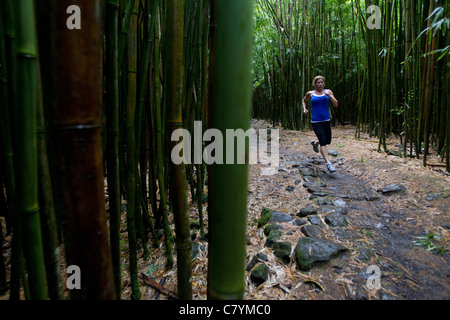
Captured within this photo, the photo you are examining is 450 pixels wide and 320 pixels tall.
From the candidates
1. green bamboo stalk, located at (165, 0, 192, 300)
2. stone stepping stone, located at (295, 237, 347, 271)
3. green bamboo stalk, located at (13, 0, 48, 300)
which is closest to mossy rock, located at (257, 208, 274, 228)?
stone stepping stone, located at (295, 237, 347, 271)

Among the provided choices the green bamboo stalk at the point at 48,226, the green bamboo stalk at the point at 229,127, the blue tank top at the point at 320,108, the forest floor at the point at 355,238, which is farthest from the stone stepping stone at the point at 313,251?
the blue tank top at the point at 320,108

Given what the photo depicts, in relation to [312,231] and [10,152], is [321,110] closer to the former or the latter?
[312,231]

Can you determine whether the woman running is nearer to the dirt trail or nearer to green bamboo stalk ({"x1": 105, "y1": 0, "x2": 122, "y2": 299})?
the dirt trail

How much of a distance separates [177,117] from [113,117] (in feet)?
0.63

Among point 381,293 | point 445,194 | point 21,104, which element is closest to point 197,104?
point 21,104

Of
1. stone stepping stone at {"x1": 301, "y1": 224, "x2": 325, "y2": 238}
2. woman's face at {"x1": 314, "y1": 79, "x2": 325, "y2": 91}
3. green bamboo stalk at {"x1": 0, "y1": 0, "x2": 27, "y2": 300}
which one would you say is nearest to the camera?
green bamboo stalk at {"x1": 0, "y1": 0, "x2": 27, "y2": 300}

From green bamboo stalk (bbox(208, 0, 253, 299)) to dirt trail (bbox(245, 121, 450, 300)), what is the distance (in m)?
0.72

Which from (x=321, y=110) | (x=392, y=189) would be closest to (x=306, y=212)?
(x=392, y=189)

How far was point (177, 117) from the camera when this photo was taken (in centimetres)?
69

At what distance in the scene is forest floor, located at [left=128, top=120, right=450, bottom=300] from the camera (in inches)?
45.7

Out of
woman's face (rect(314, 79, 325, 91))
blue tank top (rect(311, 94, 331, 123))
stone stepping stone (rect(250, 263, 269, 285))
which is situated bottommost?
stone stepping stone (rect(250, 263, 269, 285))

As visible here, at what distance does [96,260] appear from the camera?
0.44 meters

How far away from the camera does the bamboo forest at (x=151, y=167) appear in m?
0.42

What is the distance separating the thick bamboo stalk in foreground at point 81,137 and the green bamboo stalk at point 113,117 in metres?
0.24
